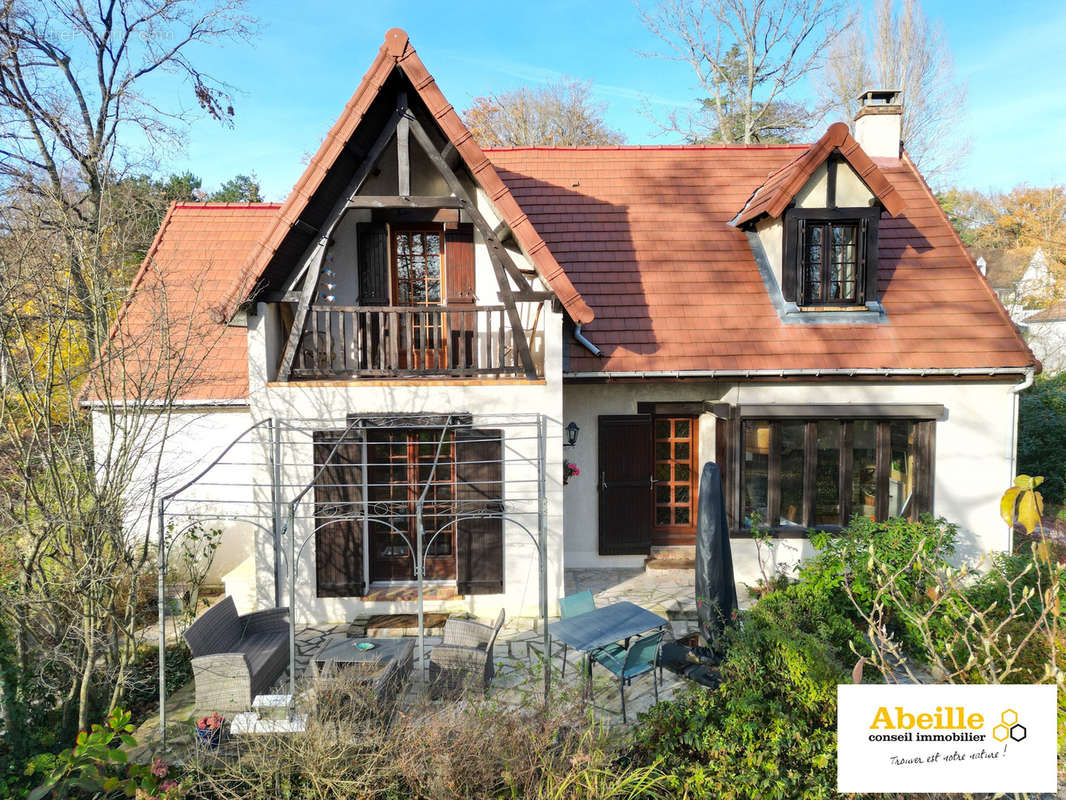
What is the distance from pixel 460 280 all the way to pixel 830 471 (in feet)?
20.0

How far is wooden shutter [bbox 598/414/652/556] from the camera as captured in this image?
30.5 ft

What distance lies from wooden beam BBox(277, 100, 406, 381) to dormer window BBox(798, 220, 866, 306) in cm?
632

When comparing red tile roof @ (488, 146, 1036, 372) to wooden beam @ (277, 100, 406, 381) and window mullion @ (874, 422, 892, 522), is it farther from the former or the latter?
wooden beam @ (277, 100, 406, 381)

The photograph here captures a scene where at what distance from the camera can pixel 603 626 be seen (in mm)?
6023

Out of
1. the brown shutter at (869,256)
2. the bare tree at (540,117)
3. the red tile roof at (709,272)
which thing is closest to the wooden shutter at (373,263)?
the red tile roof at (709,272)

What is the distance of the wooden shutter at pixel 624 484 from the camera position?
30.5 feet

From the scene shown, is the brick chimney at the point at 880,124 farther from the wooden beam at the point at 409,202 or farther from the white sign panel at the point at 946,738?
the white sign panel at the point at 946,738

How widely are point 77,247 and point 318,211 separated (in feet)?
8.63

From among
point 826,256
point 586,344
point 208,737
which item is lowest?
point 208,737

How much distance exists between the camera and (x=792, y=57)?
58.5ft

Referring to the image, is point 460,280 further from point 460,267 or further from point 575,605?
point 575,605

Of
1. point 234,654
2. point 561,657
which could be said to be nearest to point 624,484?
point 561,657

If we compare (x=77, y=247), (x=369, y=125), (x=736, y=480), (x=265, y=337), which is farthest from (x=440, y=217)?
(x=736, y=480)

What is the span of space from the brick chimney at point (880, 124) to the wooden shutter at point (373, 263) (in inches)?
365
